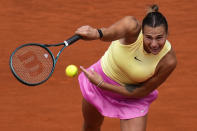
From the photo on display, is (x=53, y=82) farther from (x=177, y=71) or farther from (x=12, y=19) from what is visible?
(x=12, y=19)

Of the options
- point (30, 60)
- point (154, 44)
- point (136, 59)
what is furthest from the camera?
point (30, 60)

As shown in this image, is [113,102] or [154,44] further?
[113,102]

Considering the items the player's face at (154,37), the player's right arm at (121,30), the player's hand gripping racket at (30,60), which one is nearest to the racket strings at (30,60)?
the player's hand gripping racket at (30,60)

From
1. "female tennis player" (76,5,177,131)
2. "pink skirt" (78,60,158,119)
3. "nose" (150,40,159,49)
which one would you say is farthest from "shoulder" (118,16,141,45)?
"pink skirt" (78,60,158,119)

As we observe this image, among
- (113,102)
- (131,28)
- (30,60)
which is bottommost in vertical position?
(113,102)

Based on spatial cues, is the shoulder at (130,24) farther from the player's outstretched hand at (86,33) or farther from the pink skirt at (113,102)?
the pink skirt at (113,102)

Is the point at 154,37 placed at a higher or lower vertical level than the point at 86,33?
lower

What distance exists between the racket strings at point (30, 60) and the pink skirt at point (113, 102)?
1.38 feet

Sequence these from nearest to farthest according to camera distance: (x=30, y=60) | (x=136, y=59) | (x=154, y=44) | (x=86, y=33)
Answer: (x=86, y=33) → (x=154, y=44) → (x=136, y=59) → (x=30, y=60)

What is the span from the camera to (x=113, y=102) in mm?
4168

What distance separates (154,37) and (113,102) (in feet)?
2.76

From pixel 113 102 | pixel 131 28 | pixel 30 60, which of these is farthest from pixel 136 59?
pixel 30 60

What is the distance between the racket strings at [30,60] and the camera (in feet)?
12.4

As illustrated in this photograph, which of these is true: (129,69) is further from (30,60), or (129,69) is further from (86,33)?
(30,60)
